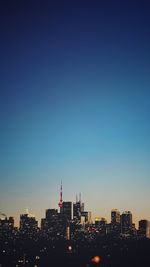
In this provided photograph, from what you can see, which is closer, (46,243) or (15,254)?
(15,254)

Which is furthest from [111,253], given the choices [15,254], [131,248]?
[15,254]

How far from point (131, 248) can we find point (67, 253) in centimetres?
2894

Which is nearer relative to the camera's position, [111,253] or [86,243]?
[111,253]

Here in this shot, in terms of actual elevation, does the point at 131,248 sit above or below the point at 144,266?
above

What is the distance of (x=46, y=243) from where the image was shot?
171 meters

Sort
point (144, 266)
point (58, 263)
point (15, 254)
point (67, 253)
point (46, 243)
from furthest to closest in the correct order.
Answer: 1. point (46, 243)
2. point (67, 253)
3. point (15, 254)
4. point (58, 263)
5. point (144, 266)

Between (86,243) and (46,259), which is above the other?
(86,243)

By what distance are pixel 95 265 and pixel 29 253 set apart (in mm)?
32470

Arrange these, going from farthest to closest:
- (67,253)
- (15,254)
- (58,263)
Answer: (67,253)
(15,254)
(58,263)

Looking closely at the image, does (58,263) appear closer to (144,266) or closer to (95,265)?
(95,265)

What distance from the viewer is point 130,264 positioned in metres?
120

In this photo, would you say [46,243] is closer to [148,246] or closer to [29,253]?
[29,253]

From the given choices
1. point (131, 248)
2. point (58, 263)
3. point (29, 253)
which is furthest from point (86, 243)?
point (58, 263)

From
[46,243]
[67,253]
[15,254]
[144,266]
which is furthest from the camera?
[46,243]
